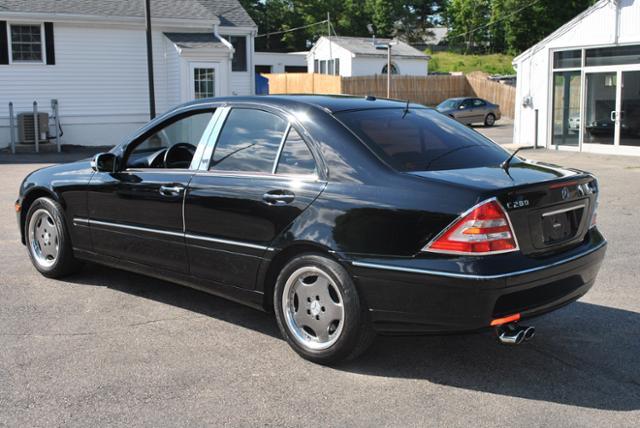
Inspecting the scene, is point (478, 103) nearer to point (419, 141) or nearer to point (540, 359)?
point (419, 141)

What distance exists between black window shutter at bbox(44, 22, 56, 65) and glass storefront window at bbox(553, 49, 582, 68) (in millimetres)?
15487

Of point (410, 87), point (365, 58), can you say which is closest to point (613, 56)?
point (410, 87)

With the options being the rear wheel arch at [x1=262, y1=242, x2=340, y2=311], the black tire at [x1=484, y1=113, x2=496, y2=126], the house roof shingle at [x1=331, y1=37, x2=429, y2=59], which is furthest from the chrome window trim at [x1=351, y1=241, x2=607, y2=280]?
the house roof shingle at [x1=331, y1=37, x2=429, y2=59]

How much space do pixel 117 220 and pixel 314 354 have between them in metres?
2.15

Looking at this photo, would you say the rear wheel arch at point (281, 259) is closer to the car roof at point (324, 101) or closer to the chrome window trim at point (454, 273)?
the chrome window trim at point (454, 273)

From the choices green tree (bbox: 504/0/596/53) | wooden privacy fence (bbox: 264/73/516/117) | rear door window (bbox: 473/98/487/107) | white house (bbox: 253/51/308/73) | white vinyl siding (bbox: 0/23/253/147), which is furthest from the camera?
green tree (bbox: 504/0/596/53)

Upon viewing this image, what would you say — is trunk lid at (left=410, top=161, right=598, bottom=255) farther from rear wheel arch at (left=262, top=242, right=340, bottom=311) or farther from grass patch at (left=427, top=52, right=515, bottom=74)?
grass patch at (left=427, top=52, right=515, bottom=74)

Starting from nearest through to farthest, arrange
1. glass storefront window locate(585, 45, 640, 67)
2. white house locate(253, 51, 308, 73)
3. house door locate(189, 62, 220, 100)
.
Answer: glass storefront window locate(585, 45, 640, 67), house door locate(189, 62, 220, 100), white house locate(253, 51, 308, 73)

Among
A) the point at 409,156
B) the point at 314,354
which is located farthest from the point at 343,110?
the point at 314,354

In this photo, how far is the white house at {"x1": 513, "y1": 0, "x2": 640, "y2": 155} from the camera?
62.6 ft

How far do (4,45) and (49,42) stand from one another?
1340mm

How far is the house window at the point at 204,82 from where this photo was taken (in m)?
25.1

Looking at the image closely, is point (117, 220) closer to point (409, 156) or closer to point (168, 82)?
point (409, 156)

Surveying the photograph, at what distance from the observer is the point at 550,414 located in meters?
3.72
